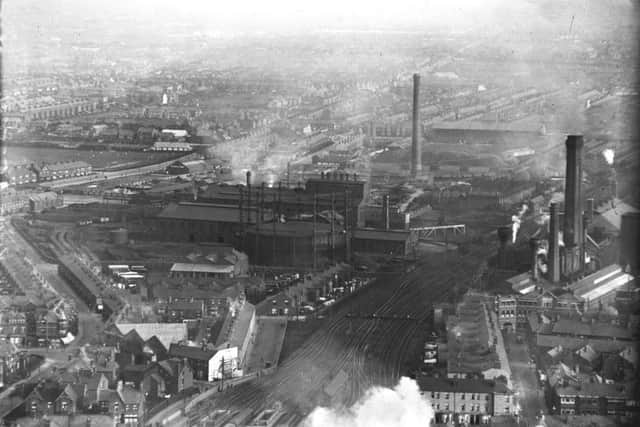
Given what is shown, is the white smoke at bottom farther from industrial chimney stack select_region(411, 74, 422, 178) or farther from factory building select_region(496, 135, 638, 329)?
industrial chimney stack select_region(411, 74, 422, 178)

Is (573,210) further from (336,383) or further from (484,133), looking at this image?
(484,133)

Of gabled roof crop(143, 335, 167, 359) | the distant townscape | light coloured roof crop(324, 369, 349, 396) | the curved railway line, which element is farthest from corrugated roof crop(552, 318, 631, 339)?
gabled roof crop(143, 335, 167, 359)

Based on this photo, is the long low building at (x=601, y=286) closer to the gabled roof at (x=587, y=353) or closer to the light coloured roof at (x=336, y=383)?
the gabled roof at (x=587, y=353)

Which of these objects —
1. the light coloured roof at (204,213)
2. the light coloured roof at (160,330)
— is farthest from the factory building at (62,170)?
the light coloured roof at (160,330)

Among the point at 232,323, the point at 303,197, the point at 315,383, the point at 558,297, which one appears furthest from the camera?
the point at 303,197

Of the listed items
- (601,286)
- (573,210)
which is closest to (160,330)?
(601,286)

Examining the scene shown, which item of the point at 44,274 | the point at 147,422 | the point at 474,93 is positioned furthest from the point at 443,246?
the point at 474,93

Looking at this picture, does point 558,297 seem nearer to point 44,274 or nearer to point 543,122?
point 44,274
